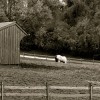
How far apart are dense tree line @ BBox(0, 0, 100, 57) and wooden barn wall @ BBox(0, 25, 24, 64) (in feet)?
92.5

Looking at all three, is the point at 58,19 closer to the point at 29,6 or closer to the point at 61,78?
the point at 29,6

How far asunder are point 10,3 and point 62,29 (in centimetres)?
1074

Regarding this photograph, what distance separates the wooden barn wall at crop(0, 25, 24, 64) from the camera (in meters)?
35.6

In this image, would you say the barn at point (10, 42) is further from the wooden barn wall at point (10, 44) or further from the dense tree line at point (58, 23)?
the dense tree line at point (58, 23)

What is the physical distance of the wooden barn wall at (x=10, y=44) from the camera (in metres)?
Answer: 35.6

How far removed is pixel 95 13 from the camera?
65.9 meters

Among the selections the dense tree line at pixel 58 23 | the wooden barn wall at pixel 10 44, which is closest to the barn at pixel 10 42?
the wooden barn wall at pixel 10 44

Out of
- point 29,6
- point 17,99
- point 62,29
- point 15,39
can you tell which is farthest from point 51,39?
point 17,99

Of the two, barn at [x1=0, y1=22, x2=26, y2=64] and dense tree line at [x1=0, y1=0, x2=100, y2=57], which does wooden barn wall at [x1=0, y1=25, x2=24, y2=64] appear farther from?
dense tree line at [x1=0, y1=0, x2=100, y2=57]

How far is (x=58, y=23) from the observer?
2844 inches

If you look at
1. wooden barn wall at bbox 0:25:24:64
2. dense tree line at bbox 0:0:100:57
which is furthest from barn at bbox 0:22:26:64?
dense tree line at bbox 0:0:100:57

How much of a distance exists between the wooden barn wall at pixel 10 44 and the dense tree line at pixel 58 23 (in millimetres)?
28205

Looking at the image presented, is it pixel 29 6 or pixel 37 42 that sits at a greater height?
pixel 29 6

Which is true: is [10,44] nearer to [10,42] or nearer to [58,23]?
[10,42]
